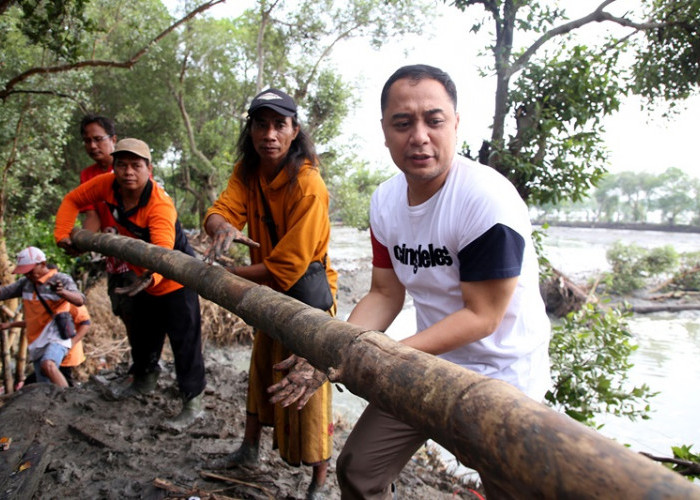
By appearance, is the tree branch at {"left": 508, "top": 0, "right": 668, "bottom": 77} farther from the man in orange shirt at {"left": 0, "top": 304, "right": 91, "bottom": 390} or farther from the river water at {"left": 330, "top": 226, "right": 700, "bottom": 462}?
the man in orange shirt at {"left": 0, "top": 304, "right": 91, "bottom": 390}

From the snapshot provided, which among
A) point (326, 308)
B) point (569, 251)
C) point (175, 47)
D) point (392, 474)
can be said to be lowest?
point (569, 251)

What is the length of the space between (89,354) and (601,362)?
643cm

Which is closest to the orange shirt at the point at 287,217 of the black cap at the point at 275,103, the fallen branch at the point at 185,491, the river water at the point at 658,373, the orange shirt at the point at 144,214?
the black cap at the point at 275,103

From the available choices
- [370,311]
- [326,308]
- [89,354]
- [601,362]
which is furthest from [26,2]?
[601,362]

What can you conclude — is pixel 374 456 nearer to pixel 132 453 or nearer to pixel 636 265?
pixel 132 453

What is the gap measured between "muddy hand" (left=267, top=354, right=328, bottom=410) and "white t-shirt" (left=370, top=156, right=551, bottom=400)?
64 centimetres

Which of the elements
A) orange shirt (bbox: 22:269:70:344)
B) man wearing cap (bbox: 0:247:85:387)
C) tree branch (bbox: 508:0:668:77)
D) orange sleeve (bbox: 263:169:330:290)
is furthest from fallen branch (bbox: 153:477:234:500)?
tree branch (bbox: 508:0:668:77)

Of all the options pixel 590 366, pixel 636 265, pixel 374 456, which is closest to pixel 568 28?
pixel 590 366

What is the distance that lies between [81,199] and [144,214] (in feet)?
2.11

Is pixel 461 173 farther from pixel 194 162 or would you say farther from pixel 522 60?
pixel 194 162

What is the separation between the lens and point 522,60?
4.38 m

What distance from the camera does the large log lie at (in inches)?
33.1

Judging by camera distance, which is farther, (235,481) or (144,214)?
(144,214)

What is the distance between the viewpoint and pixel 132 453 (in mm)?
3176
